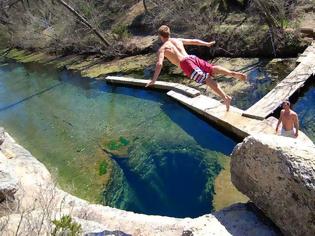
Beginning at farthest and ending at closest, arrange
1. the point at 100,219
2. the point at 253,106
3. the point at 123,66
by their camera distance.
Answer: the point at 123,66 → the point at 253,106 → the point at 100,219

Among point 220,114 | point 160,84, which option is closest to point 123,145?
point 220,114

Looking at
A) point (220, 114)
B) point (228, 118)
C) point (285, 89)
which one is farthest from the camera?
point (285, 89)

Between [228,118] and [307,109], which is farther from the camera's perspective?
[307,109]

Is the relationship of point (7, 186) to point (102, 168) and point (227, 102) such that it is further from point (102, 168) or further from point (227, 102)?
point (227, 102)

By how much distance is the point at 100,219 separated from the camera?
20.0ft

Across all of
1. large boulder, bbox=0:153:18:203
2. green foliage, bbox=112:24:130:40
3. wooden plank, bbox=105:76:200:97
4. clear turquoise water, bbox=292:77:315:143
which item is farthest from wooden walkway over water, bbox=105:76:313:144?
green foliage, bbox=112:24:130:40

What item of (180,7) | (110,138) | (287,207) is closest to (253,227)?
(287,207)

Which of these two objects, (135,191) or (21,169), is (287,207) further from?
(21,169)

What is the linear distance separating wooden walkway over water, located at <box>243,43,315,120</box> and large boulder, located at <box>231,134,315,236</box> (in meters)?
4.19

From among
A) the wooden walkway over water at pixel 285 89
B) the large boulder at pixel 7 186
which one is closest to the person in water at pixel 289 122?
the wooden walkway over water at pixel 285 89

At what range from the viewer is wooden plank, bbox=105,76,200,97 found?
1188cm

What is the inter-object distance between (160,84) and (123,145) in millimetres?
3733

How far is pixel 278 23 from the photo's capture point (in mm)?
13633

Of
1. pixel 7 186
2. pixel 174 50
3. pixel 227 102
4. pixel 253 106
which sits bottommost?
pixel 253 106
